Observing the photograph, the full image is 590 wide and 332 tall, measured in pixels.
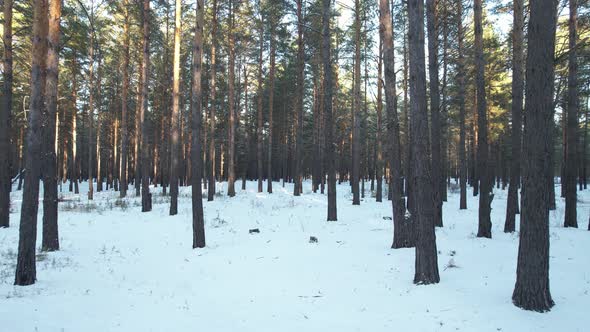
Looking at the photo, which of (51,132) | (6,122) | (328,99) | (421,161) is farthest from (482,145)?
(6,122)

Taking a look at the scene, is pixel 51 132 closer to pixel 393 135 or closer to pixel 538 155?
pixel 393 135

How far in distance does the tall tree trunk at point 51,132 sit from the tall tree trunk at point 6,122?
4563 mm

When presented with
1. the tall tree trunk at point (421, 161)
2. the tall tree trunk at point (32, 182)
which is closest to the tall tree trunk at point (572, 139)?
the tall tree trunk at point (421, 161)

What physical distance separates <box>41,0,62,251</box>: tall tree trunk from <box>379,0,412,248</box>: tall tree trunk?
24.6 feet

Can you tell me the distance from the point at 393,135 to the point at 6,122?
1234 centimetres

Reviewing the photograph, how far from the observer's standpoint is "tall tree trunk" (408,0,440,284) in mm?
5758

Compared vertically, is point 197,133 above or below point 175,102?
below

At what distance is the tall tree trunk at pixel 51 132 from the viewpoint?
25.5 ft

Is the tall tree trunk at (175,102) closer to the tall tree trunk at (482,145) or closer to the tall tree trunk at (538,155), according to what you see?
the tall tree trunk at (482,145)

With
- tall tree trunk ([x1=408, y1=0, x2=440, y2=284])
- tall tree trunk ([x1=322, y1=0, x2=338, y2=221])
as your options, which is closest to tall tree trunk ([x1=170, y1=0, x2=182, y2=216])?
tall tree trunk ([x1=322, y1=0, x2=338, y2=221])

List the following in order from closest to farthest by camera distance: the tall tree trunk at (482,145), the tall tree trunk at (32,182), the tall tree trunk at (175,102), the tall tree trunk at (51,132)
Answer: the tall tree trunk at (32,182), the tall tree trunk at (51,132), the tall tree trunk at (482,145), the tall tree trunk at (175,102)

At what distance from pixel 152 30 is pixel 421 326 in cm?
1753

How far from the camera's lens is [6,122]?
1152 centimetres

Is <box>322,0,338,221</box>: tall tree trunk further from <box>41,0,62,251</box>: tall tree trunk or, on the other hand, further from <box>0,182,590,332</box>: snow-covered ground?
<box>41,0,62,251</box>: tall tree trunk
